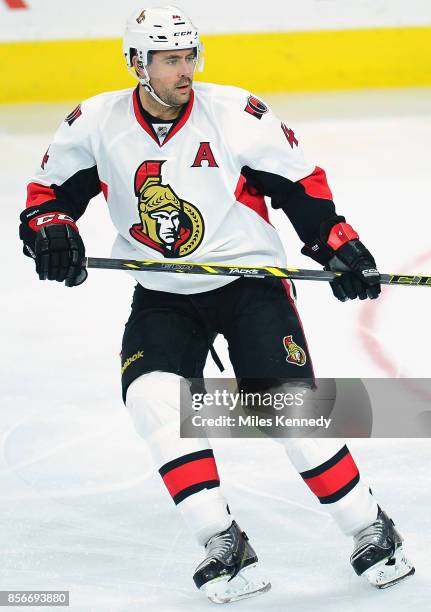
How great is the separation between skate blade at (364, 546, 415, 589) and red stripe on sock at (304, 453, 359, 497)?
0.21 meters

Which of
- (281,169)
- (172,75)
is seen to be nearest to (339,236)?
(281,169)

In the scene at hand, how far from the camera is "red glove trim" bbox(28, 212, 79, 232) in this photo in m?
3.03

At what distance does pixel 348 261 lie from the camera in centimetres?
297

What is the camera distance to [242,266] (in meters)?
3.02

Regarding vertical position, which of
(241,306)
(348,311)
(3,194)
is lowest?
(241,306)

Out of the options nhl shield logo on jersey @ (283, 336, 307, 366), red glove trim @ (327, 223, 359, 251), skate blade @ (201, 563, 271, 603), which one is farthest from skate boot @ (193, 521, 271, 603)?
red glove trim @ (327, 223, 359, 251)

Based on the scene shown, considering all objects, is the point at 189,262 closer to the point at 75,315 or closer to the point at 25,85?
the point at 75,315

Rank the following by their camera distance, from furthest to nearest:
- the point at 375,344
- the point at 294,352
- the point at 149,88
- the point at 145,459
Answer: the point at 375,344, the point at 145,459, the point at 149,88, the point at 294,352

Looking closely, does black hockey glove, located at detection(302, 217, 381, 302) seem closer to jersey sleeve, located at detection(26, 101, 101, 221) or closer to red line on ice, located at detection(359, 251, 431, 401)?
jersey sleeve, located at detection(26, 101, 101, 221)

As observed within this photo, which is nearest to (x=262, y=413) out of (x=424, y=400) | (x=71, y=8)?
(x=424, y=400)

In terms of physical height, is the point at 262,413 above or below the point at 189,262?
below

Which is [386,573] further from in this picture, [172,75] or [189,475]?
[172,75]

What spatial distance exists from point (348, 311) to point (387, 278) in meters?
1.33

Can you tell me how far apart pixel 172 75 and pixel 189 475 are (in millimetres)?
968
